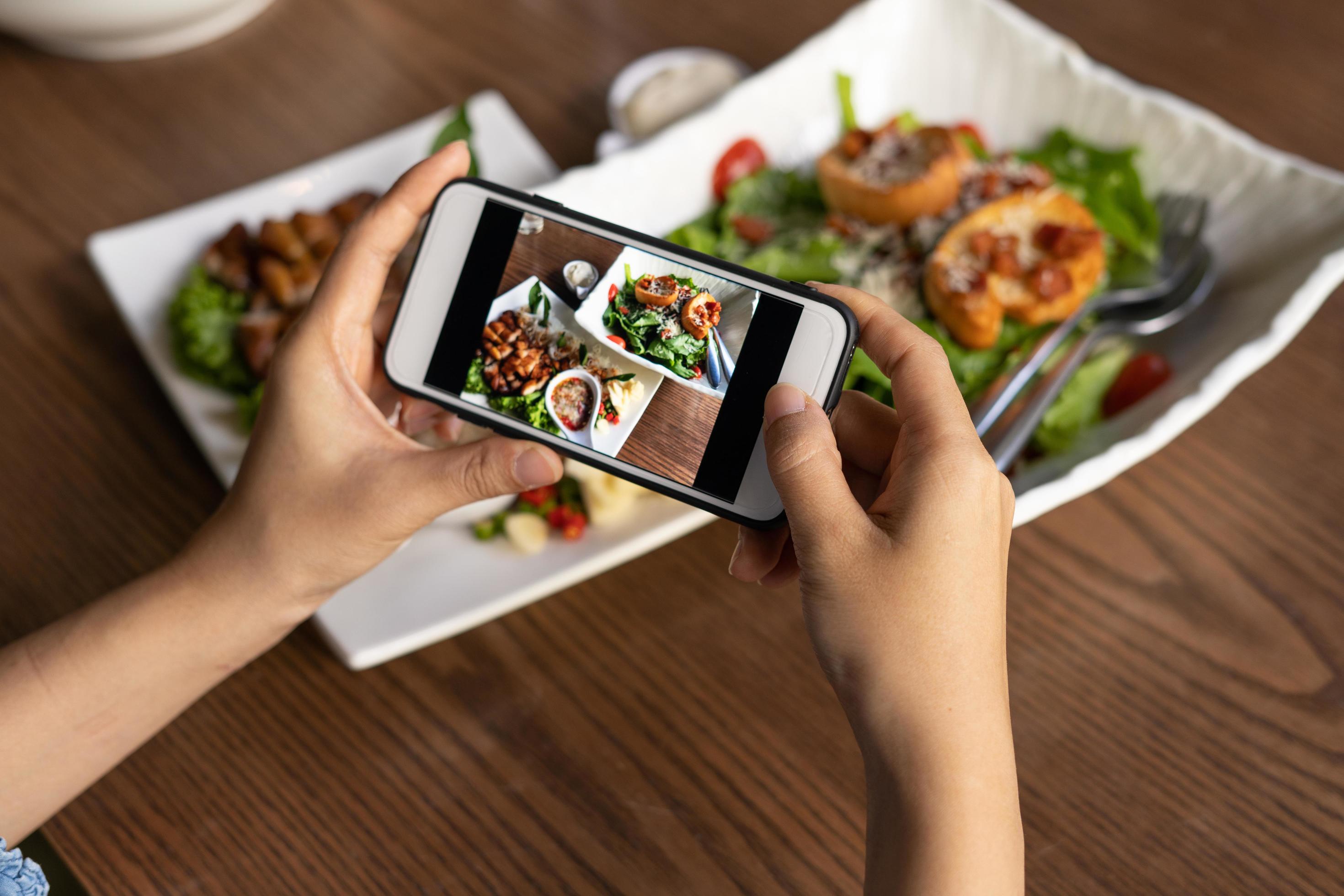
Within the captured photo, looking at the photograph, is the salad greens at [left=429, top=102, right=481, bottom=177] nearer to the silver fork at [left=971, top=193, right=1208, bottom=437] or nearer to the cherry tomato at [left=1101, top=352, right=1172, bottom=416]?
the silver fork at [left=971, top=193, right=1208, bottom=437]

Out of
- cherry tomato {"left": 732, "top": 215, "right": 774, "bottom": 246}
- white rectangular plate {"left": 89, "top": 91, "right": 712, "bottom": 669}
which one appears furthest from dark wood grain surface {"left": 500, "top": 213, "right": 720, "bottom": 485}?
cherry tomato {"left": 732, "top": 215, "right": 774, "bottom": 246}

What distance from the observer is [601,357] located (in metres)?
0.97

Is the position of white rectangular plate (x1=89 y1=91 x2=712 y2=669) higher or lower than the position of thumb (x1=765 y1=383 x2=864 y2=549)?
lower

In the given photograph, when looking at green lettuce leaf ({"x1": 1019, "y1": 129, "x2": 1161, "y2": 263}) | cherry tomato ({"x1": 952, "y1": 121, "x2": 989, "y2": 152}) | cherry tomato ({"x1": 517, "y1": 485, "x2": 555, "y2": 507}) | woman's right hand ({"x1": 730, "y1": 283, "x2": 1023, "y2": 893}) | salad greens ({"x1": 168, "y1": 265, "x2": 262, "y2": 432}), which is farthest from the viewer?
cherry tomato ({"x1": 952, "y1": 121, "x2": 989, "y2": 152})

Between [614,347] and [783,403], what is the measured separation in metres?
0.21

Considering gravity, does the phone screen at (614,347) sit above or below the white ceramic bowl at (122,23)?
below

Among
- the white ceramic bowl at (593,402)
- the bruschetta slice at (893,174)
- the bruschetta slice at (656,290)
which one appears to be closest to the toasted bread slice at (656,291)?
the bruschetta slice at (656,290)

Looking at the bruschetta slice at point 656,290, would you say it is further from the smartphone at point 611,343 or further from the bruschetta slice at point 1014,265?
the bruschetta slice at point 1014,265

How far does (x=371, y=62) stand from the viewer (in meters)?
1.94

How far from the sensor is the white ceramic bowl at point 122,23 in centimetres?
167

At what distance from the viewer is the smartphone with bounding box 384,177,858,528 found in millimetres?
938

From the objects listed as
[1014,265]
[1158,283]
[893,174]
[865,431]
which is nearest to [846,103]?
[893,174]

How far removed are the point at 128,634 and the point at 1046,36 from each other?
189cm

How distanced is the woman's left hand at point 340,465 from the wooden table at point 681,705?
0.22 metres
